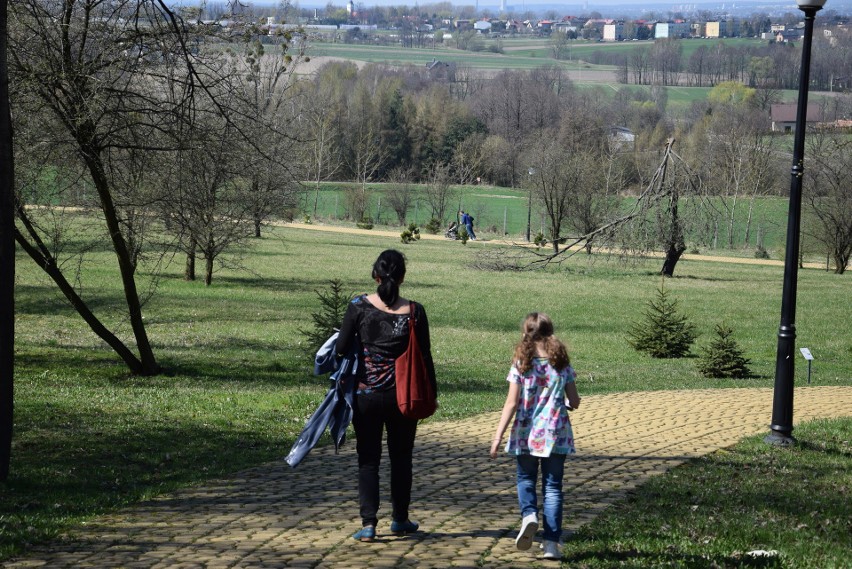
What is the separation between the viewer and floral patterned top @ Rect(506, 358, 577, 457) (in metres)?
6.12

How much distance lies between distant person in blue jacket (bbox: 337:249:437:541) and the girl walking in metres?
0.62

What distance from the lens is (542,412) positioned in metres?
6.16

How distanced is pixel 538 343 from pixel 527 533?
3.74 ft

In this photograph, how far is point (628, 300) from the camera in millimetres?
33406

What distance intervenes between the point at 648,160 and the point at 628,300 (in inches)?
1366

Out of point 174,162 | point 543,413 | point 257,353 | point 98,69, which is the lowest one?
point 257,353

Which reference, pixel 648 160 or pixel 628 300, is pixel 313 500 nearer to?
pixel 628 300

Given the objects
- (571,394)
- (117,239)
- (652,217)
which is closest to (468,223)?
(652,217)

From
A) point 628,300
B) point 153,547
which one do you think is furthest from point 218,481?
point 628,300

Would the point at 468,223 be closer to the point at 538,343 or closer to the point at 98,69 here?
the point at 98,69

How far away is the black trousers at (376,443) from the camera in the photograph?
649 centimetres

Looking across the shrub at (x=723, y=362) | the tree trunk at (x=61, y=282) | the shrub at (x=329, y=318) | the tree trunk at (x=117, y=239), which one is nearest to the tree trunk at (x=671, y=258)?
the shrub at (x=723, y=362)

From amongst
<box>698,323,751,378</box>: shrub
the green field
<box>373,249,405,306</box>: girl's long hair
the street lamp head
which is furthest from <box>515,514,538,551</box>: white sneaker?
the green field

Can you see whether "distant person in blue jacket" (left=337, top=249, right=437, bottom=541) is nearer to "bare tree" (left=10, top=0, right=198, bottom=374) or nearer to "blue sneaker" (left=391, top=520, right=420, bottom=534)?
"blue sneaker" (left=391, top=520, right=420, bottom=534)
